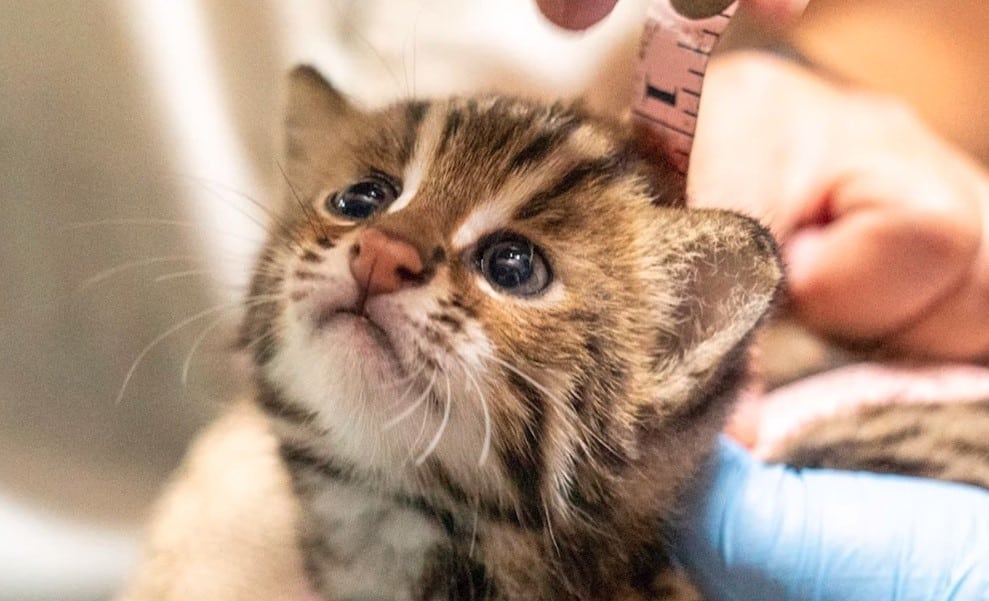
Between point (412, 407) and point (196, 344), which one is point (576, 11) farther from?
point (196, 344)

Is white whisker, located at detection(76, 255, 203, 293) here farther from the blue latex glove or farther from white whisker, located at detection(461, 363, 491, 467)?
the blue latex glove

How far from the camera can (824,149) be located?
4.95ft

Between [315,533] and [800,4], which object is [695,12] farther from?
[315,533]

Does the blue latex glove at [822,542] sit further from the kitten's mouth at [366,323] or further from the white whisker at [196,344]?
the white whisker at [196,344]

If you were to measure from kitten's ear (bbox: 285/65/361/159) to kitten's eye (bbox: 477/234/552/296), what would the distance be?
0.36 metres

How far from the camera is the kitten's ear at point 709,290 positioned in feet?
2.76

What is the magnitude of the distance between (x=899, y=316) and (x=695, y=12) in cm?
74

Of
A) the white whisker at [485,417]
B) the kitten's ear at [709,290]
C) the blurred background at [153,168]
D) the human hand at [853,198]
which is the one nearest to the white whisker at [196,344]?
the blurred background at [153,168]

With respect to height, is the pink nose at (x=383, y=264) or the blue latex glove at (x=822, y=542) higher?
the pink nose at (x=383, y=264)

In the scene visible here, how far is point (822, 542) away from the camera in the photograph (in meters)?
1.05

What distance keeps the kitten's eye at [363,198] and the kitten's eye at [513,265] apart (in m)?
0.15

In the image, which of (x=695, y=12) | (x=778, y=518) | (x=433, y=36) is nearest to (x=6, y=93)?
(x=433, y=36)

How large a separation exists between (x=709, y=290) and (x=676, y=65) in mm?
221

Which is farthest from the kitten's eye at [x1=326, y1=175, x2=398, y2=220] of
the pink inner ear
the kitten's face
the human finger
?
the pink inner ear
